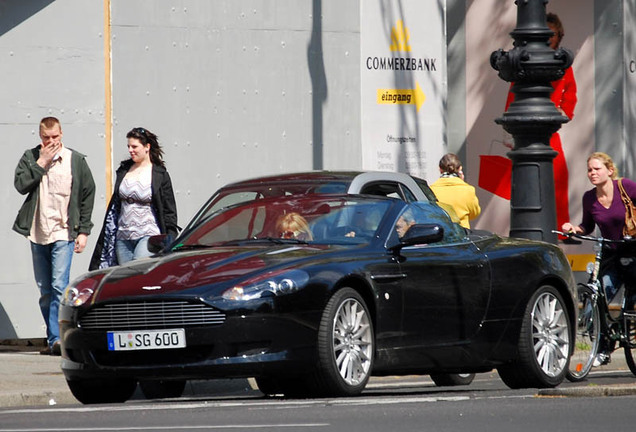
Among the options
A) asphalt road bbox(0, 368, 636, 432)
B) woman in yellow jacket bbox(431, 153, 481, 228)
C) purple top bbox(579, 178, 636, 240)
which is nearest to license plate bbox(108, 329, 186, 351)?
asphalt road bbox(0, 368, 636, 432)

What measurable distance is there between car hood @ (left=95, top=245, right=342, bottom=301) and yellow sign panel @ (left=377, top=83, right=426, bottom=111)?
642 centimetres

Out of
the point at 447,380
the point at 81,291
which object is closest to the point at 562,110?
the point at 447,380

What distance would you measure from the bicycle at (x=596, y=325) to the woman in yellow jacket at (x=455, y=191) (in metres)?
1.94

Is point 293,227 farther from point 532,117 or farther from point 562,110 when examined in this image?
point 562,110

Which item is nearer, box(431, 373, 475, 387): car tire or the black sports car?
the black sports car

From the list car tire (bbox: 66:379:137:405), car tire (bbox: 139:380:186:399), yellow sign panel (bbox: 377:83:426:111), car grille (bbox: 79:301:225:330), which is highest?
yellow sign panel (bbox: 377:83:426:111)

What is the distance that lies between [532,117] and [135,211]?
3229mm

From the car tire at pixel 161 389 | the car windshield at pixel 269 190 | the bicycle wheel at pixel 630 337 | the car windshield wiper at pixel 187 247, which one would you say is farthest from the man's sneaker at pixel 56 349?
the bicycle wheel at pixel 630 337

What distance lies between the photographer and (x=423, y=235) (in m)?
10.8

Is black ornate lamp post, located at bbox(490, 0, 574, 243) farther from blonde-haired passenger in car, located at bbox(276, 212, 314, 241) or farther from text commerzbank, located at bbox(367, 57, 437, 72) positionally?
text commerzbank, located at bbox(367, 57, 437, 72)

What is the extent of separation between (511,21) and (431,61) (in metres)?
1.70

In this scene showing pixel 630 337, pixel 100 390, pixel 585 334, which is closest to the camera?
pixel 100 390

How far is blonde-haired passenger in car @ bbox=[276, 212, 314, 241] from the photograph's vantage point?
1085 centimetres

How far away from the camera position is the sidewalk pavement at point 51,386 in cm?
1029
